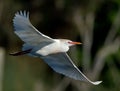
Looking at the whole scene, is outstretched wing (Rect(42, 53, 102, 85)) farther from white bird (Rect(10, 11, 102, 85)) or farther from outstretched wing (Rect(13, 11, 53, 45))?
outstretched wing (Rect(13, 11, 53, 45))

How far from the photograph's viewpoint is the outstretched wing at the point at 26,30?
5.38m

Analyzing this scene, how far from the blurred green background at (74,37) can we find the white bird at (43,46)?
23.1 feet

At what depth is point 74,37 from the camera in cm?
1474

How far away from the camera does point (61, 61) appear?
610 cm

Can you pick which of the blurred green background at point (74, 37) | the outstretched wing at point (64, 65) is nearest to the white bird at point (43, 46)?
the outstretched wing at point (64, 65)

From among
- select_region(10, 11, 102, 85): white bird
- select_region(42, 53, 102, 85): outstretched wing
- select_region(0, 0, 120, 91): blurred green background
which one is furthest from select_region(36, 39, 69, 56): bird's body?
select_region(0, 0, 120, 91): blurred green background

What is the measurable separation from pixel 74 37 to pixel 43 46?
904cm

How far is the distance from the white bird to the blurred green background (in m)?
7.04

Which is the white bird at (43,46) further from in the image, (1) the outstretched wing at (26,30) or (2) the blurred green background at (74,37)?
(2) the blurred green background at (74,37)

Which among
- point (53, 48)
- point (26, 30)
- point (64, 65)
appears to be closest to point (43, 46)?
point (53, 48)

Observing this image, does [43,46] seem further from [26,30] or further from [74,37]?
[74,37]

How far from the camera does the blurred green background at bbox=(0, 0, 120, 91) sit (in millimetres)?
13820

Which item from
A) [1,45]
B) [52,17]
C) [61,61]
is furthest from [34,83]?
[61,61]

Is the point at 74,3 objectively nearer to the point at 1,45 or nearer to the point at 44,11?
the point at 44,11
